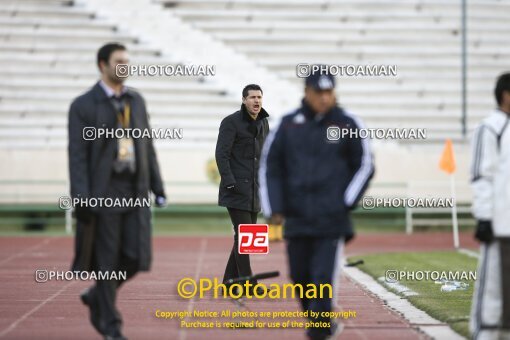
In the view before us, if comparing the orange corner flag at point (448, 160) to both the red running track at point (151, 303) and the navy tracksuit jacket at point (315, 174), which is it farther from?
the navy tracksuit jacket at point (315, 174)

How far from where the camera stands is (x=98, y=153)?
8.64 metres

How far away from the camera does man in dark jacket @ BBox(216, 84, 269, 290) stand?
1169cm

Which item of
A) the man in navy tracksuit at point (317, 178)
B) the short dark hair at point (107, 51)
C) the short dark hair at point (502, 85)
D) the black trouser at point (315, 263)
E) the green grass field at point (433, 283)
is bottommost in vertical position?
the green grass field at point (433, 283)

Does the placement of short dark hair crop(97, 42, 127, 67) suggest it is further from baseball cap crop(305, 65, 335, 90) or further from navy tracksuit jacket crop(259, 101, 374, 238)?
baseball cap crop(305, 65, 335, 90)

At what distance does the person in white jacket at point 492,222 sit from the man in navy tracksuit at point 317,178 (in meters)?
0.71

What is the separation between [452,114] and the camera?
29.5m

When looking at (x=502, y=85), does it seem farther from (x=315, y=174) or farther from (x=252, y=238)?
(x=252, y=238)

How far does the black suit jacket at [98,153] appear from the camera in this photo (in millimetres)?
8586

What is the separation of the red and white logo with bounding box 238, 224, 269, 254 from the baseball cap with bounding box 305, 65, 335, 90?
366 cm

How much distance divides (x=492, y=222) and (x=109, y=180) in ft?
8.37

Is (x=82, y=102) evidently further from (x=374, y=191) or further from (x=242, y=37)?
(x=242, y=37)

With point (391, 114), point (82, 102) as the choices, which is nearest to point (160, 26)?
point (391, 114)

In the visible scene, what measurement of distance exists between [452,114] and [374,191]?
386cm

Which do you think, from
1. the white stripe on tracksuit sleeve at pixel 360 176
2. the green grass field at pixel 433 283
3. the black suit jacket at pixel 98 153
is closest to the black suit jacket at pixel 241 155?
the green grass field at pixel 433 283
